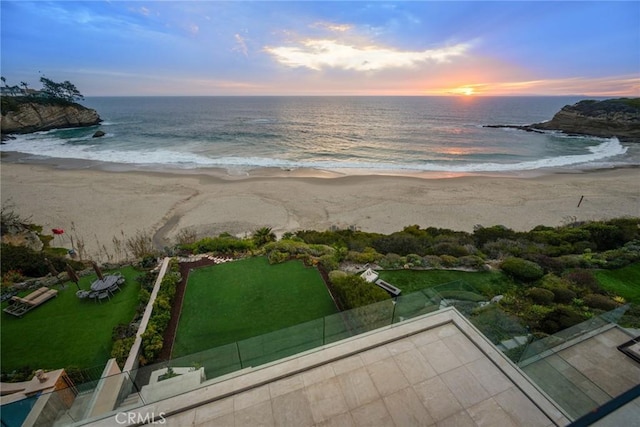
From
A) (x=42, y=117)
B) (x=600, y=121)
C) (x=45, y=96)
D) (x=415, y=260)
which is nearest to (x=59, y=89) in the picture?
(x=45, y=96)

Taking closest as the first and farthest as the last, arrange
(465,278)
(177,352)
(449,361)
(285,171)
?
(449,361)
(177,352)
(465,278)
(285,171)

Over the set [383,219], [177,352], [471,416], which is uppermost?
[471,416]

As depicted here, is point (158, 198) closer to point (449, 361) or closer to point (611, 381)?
point (449, 361)

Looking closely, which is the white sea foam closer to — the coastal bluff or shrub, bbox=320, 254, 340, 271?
the coastal bluff

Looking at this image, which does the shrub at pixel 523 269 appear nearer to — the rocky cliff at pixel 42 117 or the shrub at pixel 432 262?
the shrub at pixel 432 262

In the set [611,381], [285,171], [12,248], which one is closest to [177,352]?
[611,381]

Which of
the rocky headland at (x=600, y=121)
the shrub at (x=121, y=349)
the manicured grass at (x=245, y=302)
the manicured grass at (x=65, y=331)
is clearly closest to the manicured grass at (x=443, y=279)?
the manicured grass at (x=245, y=302)
